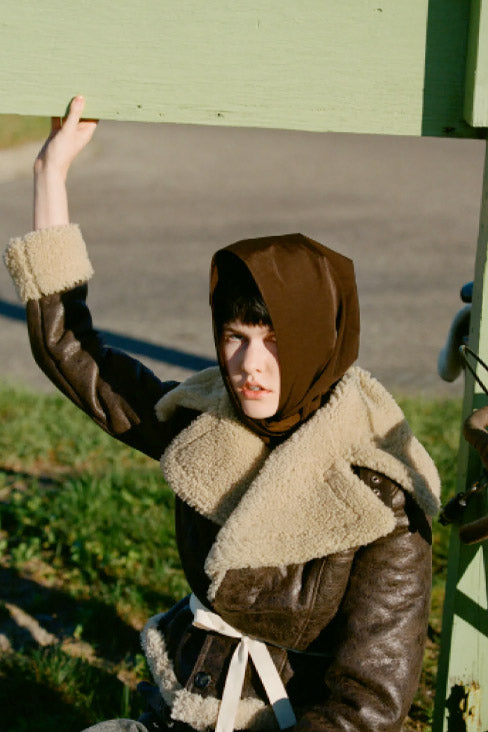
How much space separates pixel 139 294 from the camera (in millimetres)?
7602

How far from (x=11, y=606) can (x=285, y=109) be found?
210 cm

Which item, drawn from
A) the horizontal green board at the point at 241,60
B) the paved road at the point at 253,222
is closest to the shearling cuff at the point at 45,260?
the horizontal green board at the point at 241,60

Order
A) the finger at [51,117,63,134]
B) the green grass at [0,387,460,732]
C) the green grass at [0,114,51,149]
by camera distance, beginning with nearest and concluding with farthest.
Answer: the finger at [51,117,63,134] → the green grass at [0,387,460,732] → the green grass at [0,114,51,149]

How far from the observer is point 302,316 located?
181cm

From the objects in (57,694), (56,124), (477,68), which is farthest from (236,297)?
(57,694)

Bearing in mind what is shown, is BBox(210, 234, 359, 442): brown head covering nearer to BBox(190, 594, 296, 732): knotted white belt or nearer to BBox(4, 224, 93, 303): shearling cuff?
BBox(4, 224, 93, 303): shearling cuff

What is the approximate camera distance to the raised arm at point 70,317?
78.4 inches

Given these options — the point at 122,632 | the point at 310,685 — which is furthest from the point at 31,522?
the point at 310,685

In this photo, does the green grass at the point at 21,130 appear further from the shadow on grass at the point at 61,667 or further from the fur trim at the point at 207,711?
the fur trim at the point at 207,711

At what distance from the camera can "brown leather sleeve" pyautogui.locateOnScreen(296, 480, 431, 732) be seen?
1770 mm

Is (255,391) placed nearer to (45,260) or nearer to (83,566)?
(45,260)

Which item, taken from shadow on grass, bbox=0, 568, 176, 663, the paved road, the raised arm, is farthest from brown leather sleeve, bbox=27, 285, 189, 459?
the paved road

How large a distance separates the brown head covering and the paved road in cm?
389

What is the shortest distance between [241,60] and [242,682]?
3.97 ft
